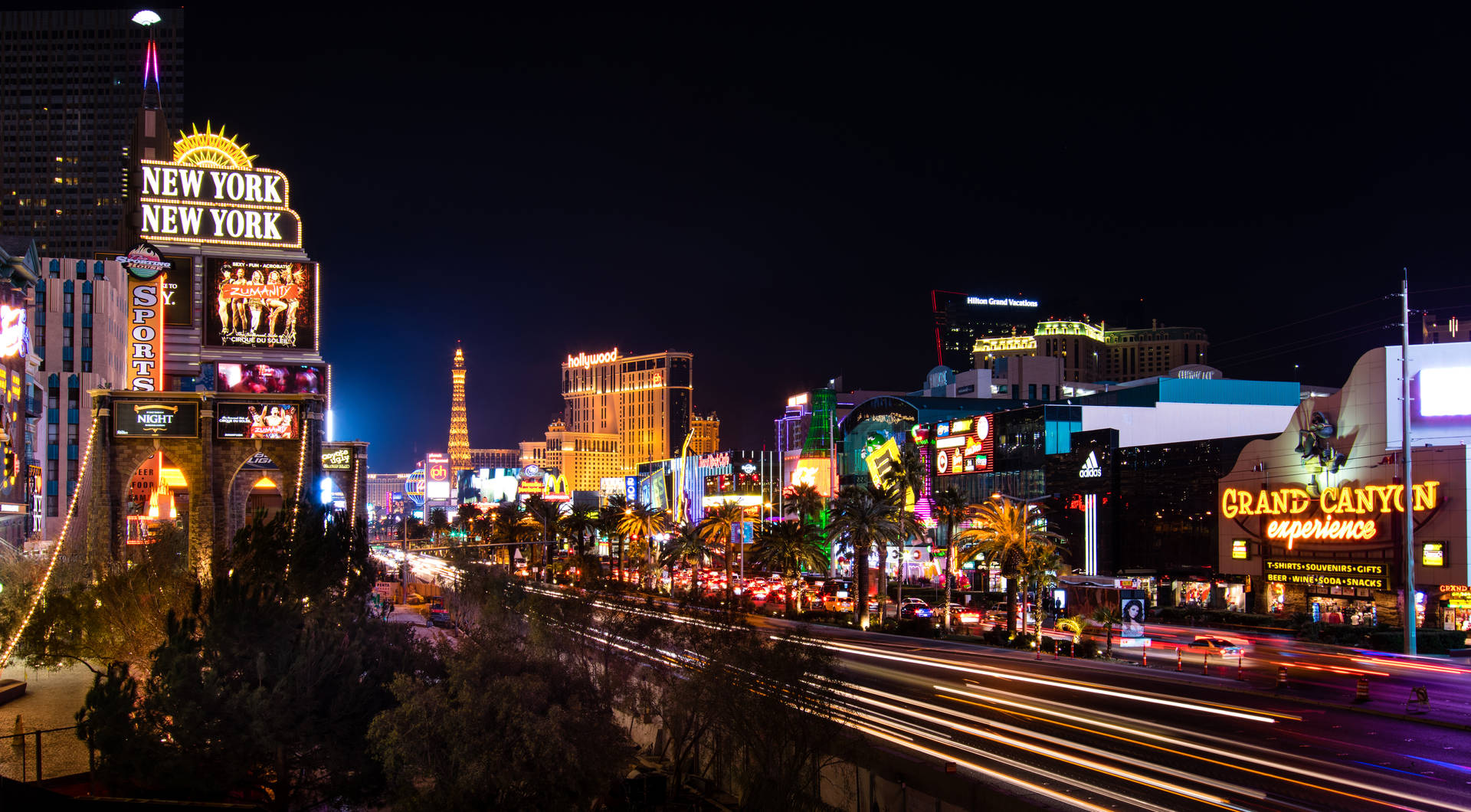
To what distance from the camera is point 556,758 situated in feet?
66.8

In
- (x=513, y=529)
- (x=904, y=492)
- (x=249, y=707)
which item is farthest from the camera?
(x=513, y=529)

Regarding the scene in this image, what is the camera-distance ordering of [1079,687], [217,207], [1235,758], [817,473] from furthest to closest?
[817,473], [217,207], [1079,687], [1235,758]

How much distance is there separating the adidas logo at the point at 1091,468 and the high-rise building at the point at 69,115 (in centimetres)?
14220

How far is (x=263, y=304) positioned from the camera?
2667 inches

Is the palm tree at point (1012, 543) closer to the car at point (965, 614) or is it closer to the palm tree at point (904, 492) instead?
the car at point (965, 614)

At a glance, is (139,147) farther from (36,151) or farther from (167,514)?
(36,151)

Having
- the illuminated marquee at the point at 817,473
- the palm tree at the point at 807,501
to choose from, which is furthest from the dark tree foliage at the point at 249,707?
the illuminated marquee at the point at 817,473

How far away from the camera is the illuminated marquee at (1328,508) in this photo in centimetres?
5647

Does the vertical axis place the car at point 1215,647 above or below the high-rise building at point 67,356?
below

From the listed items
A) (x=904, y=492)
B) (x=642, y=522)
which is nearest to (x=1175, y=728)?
(x=904, y=492)

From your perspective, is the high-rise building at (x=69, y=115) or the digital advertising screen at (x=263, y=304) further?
the high-rise building at (x=69, y=115)

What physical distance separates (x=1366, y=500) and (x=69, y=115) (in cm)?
17543

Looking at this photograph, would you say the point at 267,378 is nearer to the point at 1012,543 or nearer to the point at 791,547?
the point at 791,547

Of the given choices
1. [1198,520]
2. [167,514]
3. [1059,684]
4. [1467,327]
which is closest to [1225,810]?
[1059,684]
